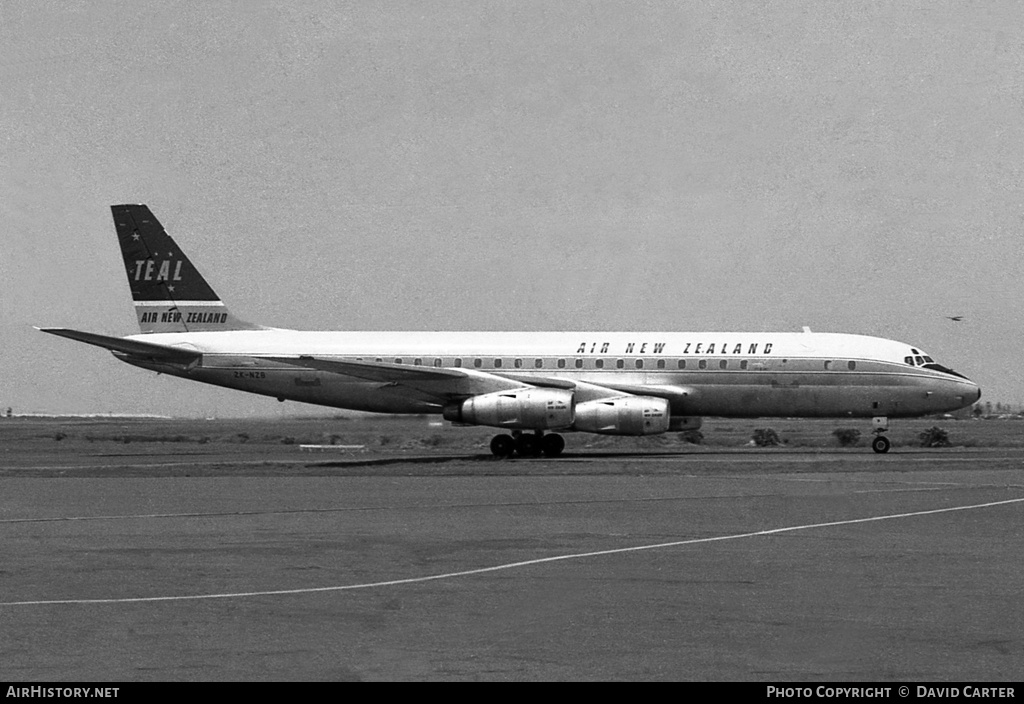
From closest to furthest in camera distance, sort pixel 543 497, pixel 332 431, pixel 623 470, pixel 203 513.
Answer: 1. pixel 203 513
2. pixel 543 497
3. pixel 623 470
4. pixel 332 431

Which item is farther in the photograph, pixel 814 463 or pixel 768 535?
pixel 814 463

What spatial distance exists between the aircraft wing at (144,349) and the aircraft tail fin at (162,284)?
70.9 inches

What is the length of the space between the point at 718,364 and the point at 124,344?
692 inches

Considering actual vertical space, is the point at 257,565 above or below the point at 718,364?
below

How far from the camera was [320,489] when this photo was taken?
2428 centimetres

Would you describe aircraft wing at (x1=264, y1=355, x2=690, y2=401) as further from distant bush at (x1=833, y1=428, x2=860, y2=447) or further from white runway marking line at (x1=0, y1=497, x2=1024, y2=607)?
white runway marking line at (x1=0, y1=497, x2=1024, y2=607)

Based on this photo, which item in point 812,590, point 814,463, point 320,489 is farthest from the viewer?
point 814,463

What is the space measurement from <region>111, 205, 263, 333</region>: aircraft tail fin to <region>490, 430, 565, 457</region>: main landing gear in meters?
9.55

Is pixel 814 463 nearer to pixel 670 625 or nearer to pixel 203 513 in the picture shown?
pixel 203 513

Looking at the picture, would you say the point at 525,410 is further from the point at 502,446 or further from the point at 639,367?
the point at 639,367

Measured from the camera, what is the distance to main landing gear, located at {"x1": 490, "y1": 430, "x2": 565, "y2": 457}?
41219 mm

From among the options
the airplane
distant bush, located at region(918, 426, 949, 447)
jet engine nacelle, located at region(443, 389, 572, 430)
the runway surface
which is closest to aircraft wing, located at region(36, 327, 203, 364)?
the airplane

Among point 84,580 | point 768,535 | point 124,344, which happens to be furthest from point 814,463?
point 84,580

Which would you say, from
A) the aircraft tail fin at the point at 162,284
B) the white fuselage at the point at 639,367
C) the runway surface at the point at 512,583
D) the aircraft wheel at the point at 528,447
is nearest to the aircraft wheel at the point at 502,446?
the aircraft wheel at the point at 528,447
